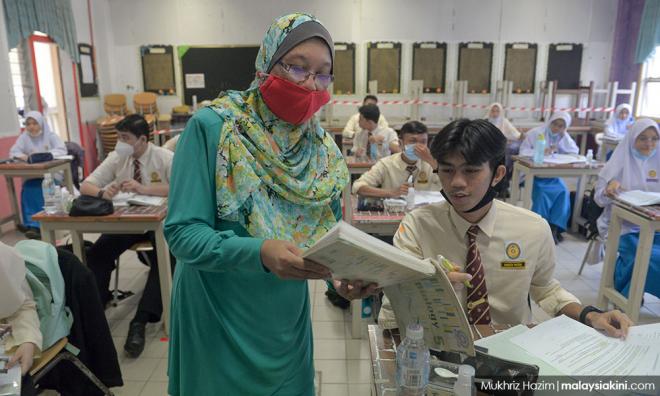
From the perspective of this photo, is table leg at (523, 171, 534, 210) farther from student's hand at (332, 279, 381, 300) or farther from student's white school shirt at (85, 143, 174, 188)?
student's hand at (332, 279, 381, 300)

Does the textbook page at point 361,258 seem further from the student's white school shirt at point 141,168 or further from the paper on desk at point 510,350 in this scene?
the student's white school shirt at point 141,168

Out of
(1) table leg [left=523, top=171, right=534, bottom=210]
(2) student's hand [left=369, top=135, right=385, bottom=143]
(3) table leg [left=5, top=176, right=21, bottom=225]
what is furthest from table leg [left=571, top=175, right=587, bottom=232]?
(3) table leg [left=5, top=176, right=21, bottom=225]

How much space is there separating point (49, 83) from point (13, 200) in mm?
2525

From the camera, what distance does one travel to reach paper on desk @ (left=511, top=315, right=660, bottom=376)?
1058mm

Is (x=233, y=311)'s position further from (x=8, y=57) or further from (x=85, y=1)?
(x=85, y=1)

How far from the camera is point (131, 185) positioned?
3.25m

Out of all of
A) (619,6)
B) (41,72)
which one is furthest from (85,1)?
(619,6)

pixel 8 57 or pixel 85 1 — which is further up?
pixel 85 1

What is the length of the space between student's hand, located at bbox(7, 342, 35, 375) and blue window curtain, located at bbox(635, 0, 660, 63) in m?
9.39

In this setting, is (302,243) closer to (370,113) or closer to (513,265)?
(513,265)

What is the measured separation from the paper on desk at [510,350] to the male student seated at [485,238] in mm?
186

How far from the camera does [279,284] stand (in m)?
1.21

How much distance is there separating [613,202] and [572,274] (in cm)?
110

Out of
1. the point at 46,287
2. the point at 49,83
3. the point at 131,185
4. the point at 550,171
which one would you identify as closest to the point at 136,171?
the point at 131,185
